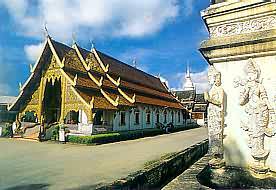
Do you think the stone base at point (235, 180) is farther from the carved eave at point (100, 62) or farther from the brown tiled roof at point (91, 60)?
the carved eave at point (100, 62)

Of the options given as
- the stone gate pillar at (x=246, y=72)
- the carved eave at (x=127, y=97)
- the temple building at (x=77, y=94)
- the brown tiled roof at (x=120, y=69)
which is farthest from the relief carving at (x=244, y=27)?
the brown tiled roof at (x=120, y=69)

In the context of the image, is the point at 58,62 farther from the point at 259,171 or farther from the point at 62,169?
the point at 259,171

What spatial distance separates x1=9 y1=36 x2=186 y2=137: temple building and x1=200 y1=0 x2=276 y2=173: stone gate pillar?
17904 mm

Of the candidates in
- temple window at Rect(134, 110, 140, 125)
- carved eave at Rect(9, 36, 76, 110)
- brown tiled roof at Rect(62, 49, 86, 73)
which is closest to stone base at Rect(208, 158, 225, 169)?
carved eave at Rect(9, 36, 76, 110)

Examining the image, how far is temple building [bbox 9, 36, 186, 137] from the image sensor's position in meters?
22.1

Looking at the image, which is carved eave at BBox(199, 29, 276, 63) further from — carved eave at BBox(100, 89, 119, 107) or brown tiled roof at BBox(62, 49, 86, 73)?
brown tiled roof at BBox(62, 49, 86, 73)

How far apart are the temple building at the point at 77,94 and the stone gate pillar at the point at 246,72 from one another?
1790 cm

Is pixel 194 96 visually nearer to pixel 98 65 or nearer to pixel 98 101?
pixel 98 65

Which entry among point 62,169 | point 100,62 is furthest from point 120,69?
point 62,169

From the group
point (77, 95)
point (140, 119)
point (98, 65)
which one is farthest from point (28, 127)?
point (140, 119)

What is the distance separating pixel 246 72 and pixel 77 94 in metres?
19.7

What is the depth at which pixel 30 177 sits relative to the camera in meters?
9.55

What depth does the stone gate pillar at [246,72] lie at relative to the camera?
275 centimetres

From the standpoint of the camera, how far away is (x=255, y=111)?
9.09ft
